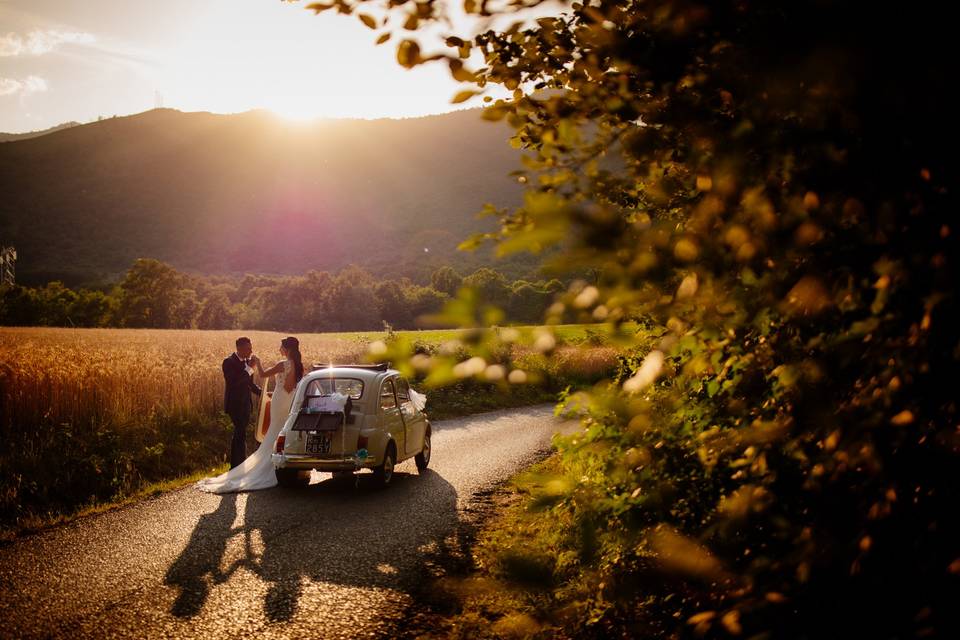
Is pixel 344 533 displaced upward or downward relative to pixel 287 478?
upward

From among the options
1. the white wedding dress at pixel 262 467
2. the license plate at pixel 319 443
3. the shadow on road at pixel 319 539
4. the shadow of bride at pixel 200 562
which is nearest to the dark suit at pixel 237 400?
the white wedding dress at pixel 262 467

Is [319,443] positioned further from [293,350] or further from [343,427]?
[293,350]

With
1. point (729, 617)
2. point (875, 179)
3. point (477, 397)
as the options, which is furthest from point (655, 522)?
point (477, 397)

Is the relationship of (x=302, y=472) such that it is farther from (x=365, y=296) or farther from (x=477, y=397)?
(x=365, y=296)

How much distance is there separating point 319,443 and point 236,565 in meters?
3.48

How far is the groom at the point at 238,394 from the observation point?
36.5 feet

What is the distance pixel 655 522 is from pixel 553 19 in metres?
2.23

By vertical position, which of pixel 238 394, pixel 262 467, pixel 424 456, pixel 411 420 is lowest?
pixel 424 456

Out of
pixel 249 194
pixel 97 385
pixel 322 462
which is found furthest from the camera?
pixel 249 194

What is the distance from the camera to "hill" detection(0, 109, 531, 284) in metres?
134

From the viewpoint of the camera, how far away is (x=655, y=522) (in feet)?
9.10

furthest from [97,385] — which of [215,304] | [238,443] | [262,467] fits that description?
[215,304]

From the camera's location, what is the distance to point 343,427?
396 inches

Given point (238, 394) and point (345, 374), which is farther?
point (238, 394)
